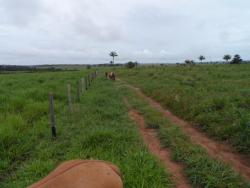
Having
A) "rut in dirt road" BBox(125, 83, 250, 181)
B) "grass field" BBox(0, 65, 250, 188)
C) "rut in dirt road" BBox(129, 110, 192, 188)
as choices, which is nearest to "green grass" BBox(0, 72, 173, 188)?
"grass field" BBox(0, 65, 250, 188)

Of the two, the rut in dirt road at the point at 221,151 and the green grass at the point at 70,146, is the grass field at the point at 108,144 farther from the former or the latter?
the rut in dirt road at the point at 221,151

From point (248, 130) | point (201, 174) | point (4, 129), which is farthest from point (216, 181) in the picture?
point (4, 129)

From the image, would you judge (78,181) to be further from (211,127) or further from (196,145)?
(211,127)

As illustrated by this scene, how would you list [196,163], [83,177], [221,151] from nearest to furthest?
[83,177]
[196,163]
[221,151]

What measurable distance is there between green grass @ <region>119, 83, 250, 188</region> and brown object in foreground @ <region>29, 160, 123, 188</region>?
2169mm

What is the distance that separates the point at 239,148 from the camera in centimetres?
520

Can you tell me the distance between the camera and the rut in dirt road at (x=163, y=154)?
3.94 meters

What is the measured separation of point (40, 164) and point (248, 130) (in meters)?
3.98

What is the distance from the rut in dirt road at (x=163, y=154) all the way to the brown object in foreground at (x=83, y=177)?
6.72ft

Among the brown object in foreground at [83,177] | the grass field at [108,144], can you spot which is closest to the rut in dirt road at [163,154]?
the grass field at [108,144]

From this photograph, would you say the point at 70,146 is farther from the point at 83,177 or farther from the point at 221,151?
the point at 83,177

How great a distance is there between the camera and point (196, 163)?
172 inches

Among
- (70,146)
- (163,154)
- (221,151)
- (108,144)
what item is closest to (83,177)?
(108,144)

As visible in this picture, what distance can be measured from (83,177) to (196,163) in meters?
2.94
